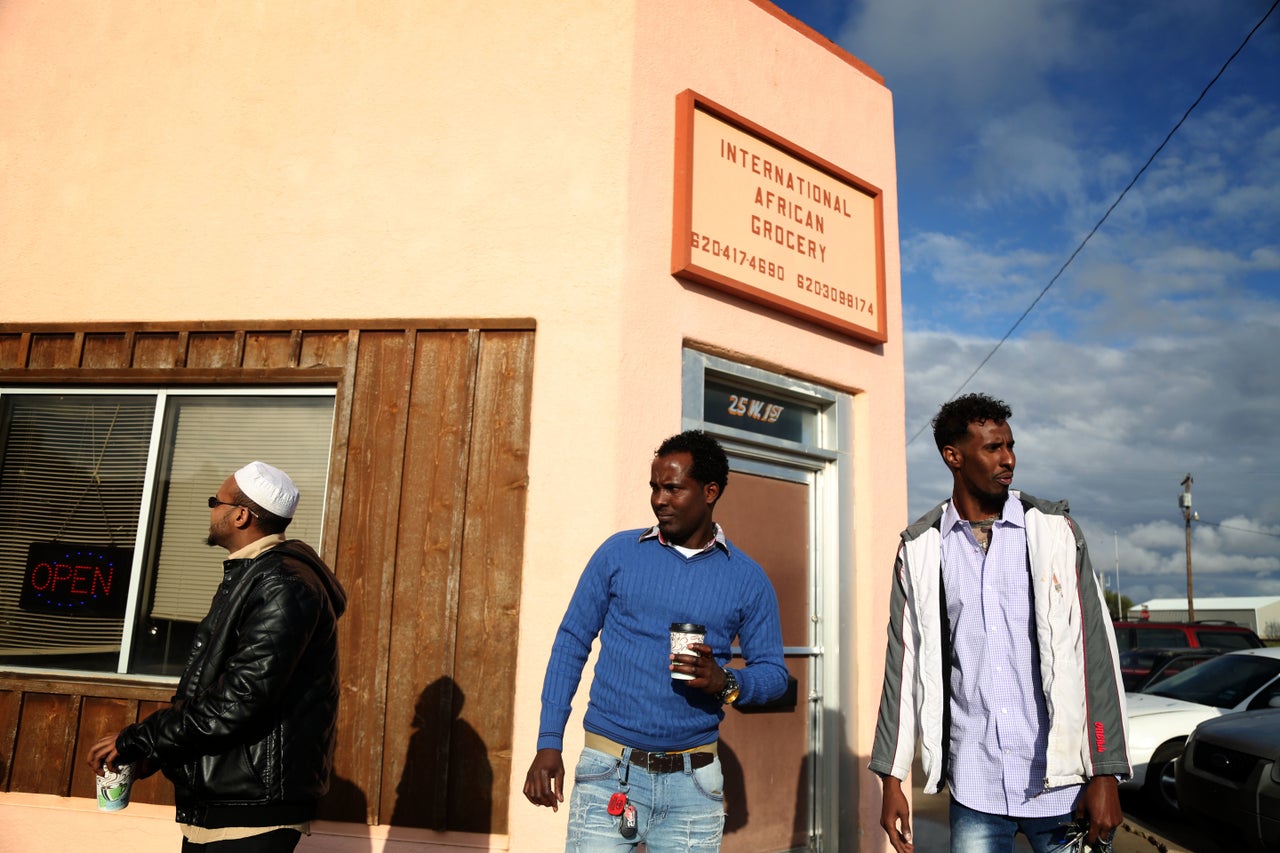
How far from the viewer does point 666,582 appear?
3.18 metres

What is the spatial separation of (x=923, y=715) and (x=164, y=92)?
5718 millimetres

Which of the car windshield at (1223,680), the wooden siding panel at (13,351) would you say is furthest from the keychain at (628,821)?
the car windshield at (1223,680)

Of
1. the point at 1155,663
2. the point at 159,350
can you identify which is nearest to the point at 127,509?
the point at 159,350

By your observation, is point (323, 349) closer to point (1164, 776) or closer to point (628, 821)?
point (628, 821)

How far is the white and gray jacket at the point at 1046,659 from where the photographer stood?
2.84m

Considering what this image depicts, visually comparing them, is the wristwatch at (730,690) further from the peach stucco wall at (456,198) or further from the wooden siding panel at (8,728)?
the wooden siding panel at (8,728)

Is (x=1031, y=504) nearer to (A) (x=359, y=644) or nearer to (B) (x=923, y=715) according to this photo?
(B) (x=923, y=715)

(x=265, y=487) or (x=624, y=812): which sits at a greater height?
(x=265, y=487)

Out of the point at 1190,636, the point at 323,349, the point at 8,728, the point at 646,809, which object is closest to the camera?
the point at 646,809

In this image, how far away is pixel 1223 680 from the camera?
9914 mm

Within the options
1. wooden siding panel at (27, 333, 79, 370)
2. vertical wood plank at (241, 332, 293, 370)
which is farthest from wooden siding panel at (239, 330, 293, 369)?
wooden siding panel at (27, 333, 79, 370)

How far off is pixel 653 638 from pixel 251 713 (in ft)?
3.91

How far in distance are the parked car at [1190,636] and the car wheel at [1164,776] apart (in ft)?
21.2

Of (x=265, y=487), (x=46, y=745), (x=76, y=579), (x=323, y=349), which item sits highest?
(x=323, y=349)
